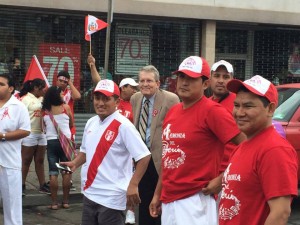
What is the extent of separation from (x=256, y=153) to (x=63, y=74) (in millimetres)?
6739

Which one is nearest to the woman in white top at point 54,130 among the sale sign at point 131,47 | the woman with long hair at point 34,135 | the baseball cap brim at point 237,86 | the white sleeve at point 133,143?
the woman with long hair at point 34,135

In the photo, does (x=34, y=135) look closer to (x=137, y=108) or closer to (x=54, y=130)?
(x=54, y=130)

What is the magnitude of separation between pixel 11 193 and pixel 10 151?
0.44 meters

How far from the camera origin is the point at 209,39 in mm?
14555

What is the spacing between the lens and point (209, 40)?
573 inches

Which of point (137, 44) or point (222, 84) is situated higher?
point (137, 44)

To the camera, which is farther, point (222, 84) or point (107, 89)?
point (222, 84)

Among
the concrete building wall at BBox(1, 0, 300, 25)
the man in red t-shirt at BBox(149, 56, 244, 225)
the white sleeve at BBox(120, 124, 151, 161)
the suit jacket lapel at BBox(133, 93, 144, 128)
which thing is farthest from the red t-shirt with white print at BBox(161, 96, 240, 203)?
the concrete building wall at BBox(1, 0, 300, 25)

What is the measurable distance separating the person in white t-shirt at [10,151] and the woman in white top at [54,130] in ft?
7.26

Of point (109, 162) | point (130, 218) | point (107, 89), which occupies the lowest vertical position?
point (130, 218)

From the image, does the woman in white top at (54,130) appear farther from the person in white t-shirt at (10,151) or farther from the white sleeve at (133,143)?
the white sleeve at (133,143)

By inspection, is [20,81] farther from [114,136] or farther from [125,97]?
[114,136]

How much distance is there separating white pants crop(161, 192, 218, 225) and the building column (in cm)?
1077

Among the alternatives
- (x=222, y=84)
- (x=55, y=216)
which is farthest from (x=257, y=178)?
(x=55, y=216)
